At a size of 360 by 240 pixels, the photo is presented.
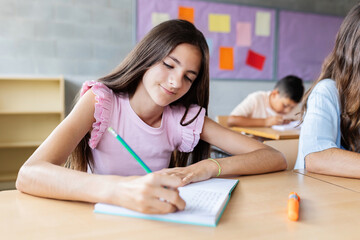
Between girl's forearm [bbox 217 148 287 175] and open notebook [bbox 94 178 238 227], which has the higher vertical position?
open notebook [bbox 94 178 238 227]

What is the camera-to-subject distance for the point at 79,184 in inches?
29.9

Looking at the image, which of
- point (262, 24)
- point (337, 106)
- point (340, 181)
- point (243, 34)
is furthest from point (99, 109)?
point (262, 24)

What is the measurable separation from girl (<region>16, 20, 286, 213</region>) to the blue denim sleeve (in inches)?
6.3

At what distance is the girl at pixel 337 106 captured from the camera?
1.23m

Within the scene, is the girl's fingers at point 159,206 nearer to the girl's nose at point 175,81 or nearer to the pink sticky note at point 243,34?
the girl's nose at point 175,81

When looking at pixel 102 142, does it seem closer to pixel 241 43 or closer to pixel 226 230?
pixel 226 230

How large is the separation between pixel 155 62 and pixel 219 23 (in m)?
2.80

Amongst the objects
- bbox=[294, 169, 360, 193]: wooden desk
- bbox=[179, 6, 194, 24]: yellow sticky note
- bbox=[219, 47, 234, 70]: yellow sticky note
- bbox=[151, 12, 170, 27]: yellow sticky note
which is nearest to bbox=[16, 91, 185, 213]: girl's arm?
bbox=[294, 169, 360, 193]: wooden desk

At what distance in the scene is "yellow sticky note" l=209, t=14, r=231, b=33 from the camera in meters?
3.70

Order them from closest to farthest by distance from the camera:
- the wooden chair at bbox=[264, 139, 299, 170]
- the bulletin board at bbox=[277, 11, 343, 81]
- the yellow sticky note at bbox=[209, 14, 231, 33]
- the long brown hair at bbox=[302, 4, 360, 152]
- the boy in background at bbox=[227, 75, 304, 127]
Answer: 1. the long brown hair at bbox=[302, 4, 360, 152]
2. the wooden chair at bbox=[264, 139, 299, 170]
3. the boy in background at bbox=[227, 75, 304, 127]
4. the yellow sticky note at bbox=[209, 14, 231, 33]
5. the bulletin board at bbox=[277, 11, 343, 81]

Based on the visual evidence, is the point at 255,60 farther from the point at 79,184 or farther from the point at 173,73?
the point at 79,184

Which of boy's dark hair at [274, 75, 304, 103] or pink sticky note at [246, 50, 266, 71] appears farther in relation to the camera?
pink sticky note at [246, 50, 266, 71]

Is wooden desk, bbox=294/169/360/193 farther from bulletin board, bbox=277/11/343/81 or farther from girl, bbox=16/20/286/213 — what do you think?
bulletin board, bbox=277/11/343/81

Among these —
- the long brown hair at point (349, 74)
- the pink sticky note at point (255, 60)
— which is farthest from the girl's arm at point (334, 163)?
the pink sticky note at point (255, 60)
